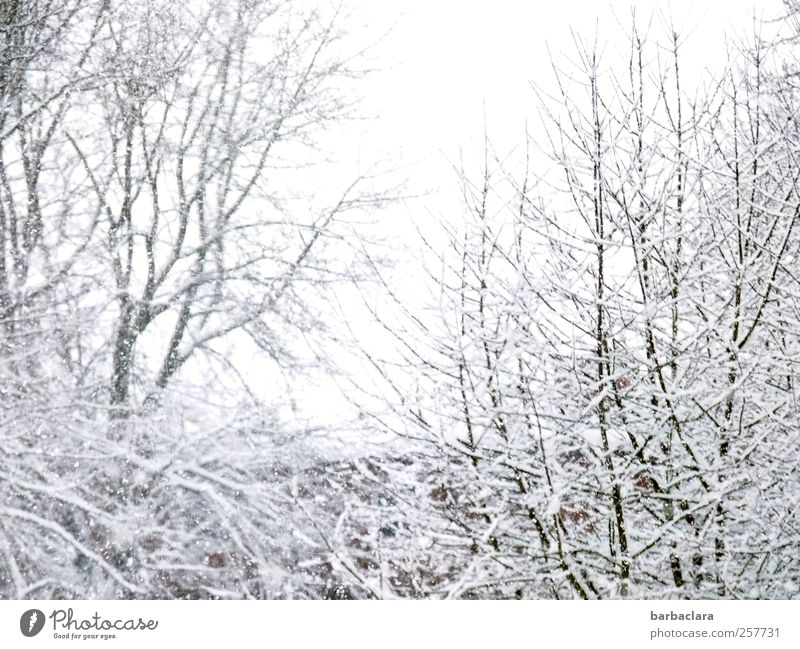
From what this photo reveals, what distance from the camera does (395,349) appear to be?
6.46 feet

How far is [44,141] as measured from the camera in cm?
294

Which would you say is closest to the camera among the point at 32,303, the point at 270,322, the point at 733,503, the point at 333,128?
the point at 733,503

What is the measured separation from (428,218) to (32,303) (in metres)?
1.85

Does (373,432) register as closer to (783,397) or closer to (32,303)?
(783,397)

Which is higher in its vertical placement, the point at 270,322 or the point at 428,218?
the point at 428,218

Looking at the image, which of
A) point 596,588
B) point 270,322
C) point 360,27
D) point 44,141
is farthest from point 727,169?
point 44,141

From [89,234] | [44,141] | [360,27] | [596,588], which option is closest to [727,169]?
[596,588]

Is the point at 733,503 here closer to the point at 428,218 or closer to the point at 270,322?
the point at 428,218

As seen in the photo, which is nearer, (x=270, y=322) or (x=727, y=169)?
(x=727, y=169)

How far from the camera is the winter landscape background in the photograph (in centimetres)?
189

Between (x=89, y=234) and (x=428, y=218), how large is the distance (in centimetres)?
172

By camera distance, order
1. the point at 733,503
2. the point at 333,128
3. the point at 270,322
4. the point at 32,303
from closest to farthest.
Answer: the point at 733,503 < the point at 32,303 < the point at 270,322 < the point at 333,128

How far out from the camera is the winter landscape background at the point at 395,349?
1887 millimetres
